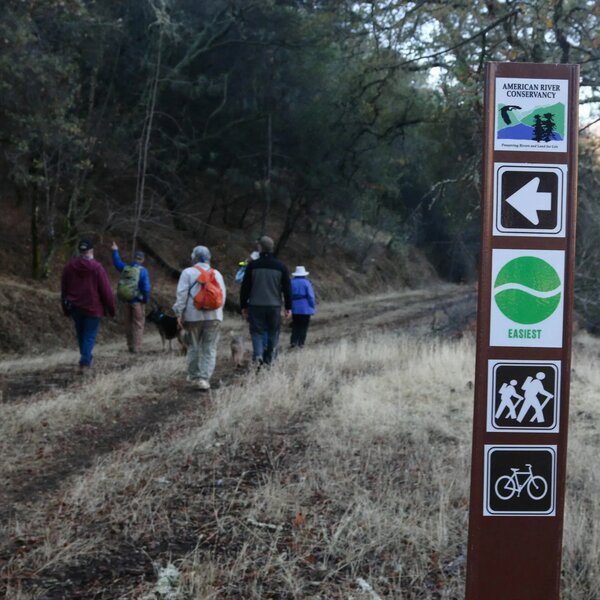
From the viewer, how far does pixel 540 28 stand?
8711mm

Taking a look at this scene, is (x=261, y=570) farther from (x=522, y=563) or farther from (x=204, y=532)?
(x=522, y=563)

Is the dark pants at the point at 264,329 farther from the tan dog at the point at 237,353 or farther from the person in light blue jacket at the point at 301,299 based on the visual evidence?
the person in light blue jacket at the point at 301,299

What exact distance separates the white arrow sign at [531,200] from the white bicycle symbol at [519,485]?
971 mm

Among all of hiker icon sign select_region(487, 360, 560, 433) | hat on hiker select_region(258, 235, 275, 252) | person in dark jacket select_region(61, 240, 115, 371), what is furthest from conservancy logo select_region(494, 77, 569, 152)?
person in dark jacket select_region(61, 240, 115, 371)

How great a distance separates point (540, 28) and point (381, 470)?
5454mm

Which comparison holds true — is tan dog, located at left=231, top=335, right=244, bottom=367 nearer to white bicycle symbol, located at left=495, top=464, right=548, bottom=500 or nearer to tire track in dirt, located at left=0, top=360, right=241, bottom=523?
tire track in dirt, located at left=0, top=360, right=241, bottom=523

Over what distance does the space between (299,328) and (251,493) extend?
31.0ft

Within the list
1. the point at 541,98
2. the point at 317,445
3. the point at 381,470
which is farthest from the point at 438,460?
the point at 541,98

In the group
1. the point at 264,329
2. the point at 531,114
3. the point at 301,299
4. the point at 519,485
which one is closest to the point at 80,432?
the point at 264,329

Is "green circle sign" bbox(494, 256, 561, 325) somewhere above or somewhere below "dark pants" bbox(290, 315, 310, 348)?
above

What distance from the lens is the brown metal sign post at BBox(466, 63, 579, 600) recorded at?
302 centimetres

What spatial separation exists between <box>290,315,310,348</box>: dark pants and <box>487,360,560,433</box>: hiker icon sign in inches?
457

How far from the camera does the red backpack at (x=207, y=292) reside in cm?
968

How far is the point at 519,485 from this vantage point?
10.0ft
